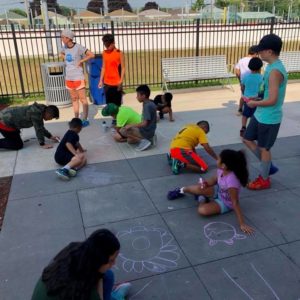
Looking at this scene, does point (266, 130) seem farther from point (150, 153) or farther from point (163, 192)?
point (150, 153)

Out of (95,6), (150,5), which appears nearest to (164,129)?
(95,6)

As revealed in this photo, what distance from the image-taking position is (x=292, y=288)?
2.86 meters

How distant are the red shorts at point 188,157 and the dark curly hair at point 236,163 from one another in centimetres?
128

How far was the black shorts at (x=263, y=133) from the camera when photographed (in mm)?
4191

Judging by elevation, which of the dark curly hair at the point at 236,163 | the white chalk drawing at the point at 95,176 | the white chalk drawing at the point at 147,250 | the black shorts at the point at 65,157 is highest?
the dark curly hair at the point at 236,163

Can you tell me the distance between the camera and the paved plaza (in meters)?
2.95

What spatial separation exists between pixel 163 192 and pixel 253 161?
1680mm

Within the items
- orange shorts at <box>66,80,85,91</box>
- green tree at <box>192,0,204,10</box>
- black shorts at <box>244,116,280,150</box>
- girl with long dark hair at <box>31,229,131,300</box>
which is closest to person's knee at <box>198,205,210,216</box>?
black shorts at <box>244,116,280,150</box>

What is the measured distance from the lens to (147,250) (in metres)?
3.36

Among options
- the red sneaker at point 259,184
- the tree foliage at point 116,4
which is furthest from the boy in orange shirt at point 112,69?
the tree foliage at point 116,4

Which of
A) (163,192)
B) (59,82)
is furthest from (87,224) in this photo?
(59,82)

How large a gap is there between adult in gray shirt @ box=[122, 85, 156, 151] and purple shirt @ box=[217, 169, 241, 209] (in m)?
2.23

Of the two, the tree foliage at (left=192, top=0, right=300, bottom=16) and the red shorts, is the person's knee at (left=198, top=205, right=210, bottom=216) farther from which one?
the tree foliage at (left=192, top=0, right=300, bottom=16)

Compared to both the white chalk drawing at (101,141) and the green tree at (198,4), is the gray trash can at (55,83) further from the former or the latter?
the green tree at (198,4)
